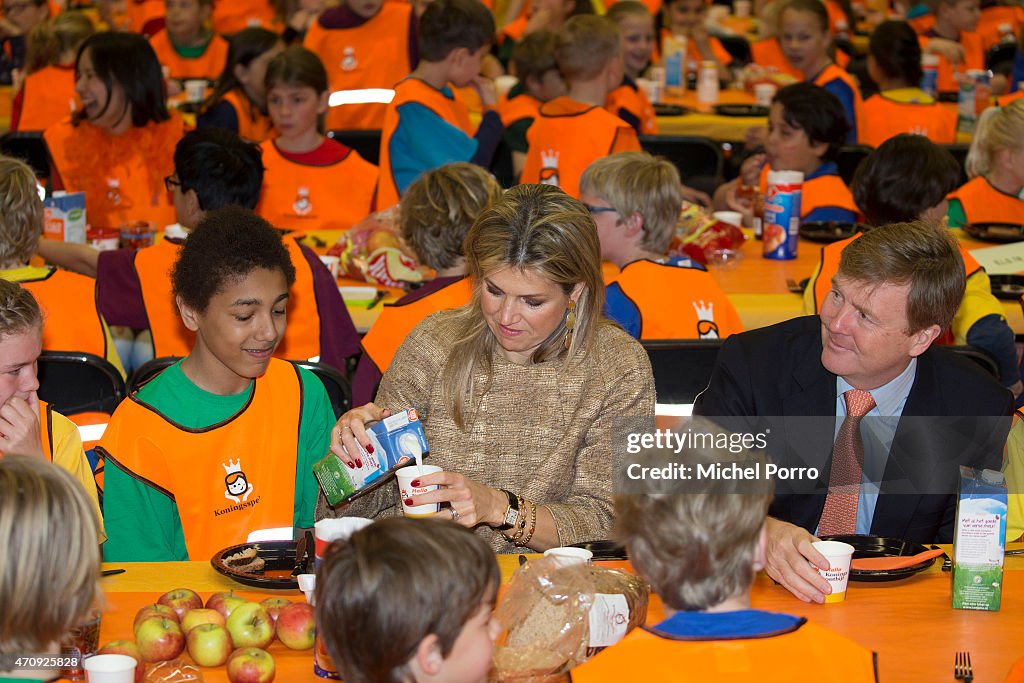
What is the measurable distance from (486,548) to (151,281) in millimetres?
2722

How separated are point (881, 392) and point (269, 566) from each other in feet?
4.98

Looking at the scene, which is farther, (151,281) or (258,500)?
(151,281)

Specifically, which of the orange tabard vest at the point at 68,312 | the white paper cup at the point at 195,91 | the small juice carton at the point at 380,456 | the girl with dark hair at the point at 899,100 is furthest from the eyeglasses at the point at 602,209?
the white paper cup at the point at 195,91

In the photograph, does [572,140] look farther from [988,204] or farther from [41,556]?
[41,556]

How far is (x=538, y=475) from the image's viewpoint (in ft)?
10.0

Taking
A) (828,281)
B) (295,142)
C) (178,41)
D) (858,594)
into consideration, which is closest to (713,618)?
(858,594)

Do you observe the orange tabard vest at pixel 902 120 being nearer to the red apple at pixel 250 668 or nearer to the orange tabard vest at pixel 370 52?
the orange tabard vest at pixel 370 52

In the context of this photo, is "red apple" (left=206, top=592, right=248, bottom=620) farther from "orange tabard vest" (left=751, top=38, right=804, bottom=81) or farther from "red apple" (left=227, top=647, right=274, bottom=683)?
"orange tabard vest" (left=751, top=38, right=804, bottom=81)

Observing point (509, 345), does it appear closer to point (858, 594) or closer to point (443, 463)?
point (443, 463)

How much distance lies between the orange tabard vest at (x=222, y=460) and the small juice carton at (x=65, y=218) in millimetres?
2038

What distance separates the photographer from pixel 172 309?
432cm

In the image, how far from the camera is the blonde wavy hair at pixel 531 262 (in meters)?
2.96

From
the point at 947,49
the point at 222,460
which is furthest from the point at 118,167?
the point at 947,49

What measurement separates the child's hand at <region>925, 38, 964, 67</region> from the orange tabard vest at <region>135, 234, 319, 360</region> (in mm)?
6812
